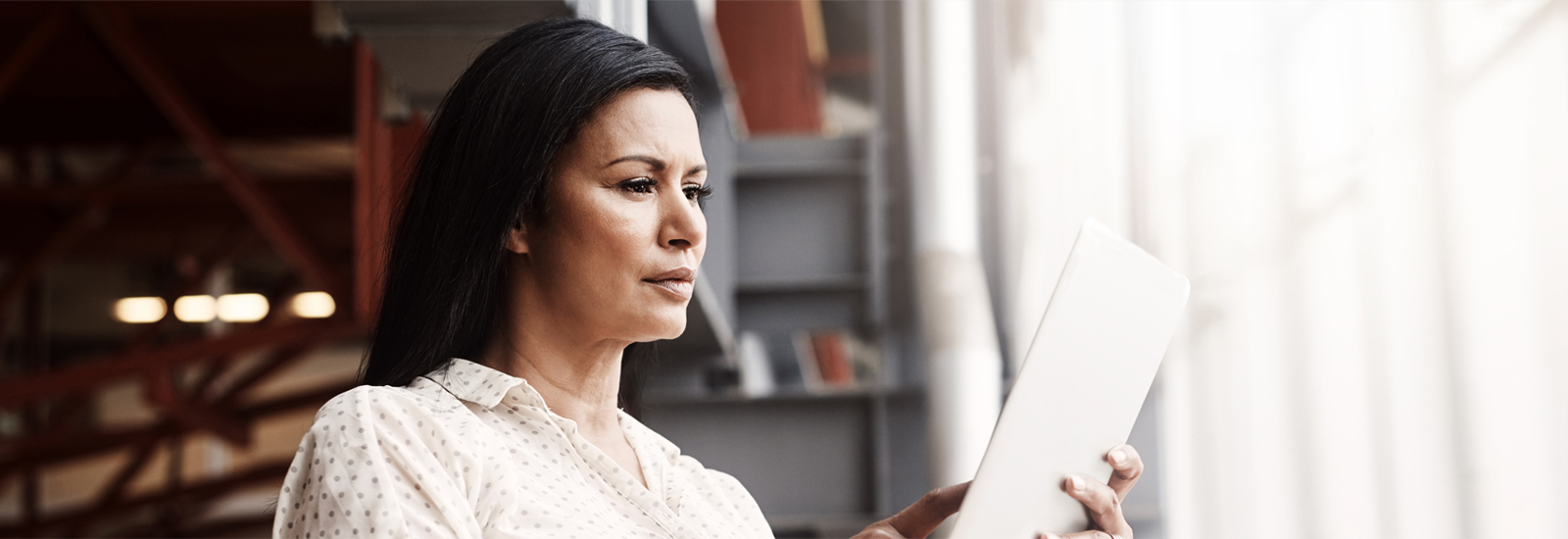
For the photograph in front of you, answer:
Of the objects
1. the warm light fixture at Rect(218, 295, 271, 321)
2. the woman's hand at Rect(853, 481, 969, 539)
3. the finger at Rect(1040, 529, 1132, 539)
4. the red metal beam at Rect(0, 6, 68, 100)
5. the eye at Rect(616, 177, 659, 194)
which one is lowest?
the warm light fixture at Rect(218, 295, 271, 321)

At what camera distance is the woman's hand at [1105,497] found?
1.50 meters

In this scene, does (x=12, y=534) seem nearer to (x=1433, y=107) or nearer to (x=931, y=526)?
(x=931, y=526)

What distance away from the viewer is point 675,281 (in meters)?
1.56

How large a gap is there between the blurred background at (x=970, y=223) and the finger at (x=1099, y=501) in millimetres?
883

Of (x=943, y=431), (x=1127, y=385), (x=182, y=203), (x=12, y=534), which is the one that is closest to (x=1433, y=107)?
(x=1127, y=385)

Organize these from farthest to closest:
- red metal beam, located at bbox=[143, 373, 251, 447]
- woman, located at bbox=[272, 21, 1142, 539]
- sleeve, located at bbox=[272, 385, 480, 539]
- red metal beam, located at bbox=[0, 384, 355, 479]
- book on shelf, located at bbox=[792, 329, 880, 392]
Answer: red metal beam, located at bbox=[0, 384, 355, 479], red metal beam, located at bbox=[143, 373, 251, 447], book on shelf, located at bbox=[792, 329, 880, 392], woman, located at bbox=[272, 21, 1142, 539], sleeve, located at bbox=[272, 385, 480, 539]

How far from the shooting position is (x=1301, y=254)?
2820 mm

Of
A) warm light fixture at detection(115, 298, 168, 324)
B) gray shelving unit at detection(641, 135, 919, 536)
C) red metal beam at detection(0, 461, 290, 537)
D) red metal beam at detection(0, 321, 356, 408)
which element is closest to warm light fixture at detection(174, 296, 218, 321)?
warm light fixture at detection(115, 298, 168, 324)

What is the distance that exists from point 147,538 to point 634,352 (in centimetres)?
1048

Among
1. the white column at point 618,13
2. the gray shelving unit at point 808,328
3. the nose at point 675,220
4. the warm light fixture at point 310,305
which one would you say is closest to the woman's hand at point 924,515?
the nose at point 675,220

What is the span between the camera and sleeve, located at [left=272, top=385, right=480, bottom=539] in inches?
45.3

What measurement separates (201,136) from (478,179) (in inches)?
211

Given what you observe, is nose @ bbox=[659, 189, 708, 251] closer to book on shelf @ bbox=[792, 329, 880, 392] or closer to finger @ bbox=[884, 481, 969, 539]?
finger @ bbox=[884, 481, 969, 539]

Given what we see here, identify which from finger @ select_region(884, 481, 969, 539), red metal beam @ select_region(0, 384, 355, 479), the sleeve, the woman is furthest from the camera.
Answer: red metal beam @ select_region(0, 384, 355, 479)
